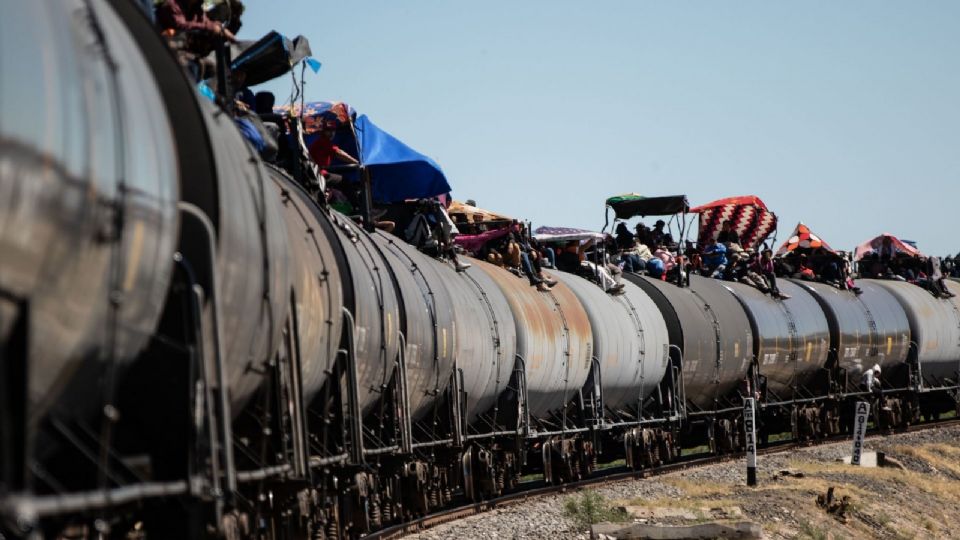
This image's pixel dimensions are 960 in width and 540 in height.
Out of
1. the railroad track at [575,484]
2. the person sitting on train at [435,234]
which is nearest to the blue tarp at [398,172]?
the person sitting on train at [435,234]

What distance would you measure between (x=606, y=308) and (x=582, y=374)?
1.77 m

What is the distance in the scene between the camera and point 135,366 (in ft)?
20.6

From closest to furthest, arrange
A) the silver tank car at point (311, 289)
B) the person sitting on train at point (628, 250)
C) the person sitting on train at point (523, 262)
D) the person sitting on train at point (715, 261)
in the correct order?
the silver tank car at point (311, 289) < the person sitting on train at point (523, 262) < the person sitting on train at point (628, 250) < the person sitting on train at point (715, 261)

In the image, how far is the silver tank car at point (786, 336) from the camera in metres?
29.8

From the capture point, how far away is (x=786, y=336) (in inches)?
1209

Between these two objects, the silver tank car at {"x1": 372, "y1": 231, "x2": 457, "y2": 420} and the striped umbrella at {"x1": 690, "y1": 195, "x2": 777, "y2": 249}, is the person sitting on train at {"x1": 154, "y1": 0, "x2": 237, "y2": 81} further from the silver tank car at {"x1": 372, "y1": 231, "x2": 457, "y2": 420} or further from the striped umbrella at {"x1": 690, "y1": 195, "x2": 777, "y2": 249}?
the striped umbrella at {"x1": 690, "y1": 195, "x2": 777, "y2": 249}

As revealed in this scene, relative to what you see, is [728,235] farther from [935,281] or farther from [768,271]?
[935,281]

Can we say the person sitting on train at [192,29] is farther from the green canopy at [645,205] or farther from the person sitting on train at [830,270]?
the person sitting on train at [830,270]

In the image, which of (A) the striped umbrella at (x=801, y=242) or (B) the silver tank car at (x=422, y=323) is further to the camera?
(A) the striped umbrella at (x=801, y=242)

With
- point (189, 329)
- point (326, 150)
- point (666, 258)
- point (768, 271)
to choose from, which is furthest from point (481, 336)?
point (768, 271)

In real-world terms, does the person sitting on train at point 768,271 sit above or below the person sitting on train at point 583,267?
below

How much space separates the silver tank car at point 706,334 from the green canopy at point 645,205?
10.8 ft

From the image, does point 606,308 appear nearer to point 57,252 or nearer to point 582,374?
point 582,374

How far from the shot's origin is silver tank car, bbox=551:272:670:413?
23281mm
